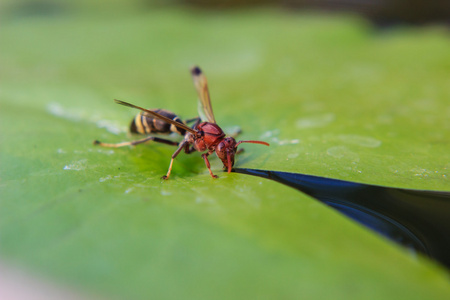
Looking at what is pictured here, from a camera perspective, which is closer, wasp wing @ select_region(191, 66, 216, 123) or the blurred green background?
the blurred green background

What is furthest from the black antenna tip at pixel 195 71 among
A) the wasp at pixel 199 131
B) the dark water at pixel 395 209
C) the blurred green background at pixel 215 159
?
the dark water at pixel 395 209

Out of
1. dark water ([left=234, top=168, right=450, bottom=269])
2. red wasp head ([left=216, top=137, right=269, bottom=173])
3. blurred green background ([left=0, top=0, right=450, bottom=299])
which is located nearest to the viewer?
blurred green background ([left=0, top=0, right=450, bottom=299])

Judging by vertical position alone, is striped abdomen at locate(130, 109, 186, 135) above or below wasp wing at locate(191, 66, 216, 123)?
below

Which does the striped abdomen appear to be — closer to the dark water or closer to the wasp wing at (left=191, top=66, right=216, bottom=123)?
the wasp wing at (left=191, top=66, right=216, bottom=123)

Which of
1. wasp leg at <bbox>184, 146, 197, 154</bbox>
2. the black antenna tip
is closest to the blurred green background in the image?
wasp leg at <bbox>184, 146, 197, 154</bbox>

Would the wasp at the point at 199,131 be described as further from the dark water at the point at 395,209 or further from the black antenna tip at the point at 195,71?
the dark water at the point at 395,209

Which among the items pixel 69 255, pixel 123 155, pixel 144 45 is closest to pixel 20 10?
pixel 144 45

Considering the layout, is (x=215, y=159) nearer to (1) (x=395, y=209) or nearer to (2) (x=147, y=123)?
(2) (x=147, y=123)
